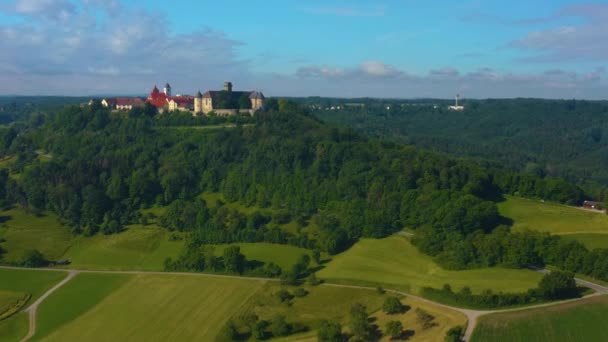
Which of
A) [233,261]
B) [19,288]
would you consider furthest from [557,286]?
[19,288]

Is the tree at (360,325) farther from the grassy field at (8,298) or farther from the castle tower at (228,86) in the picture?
the castle tower at (228,86)

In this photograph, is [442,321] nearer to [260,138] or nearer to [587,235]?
[587,235]

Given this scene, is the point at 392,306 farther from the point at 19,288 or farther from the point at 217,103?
the point at 217,103

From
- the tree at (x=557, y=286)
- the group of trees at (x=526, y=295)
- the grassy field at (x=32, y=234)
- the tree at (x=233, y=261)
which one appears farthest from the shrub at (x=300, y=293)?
the grassy field at (x=32, y=234)

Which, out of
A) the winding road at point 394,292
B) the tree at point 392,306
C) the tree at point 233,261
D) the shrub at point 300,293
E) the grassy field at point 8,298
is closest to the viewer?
the winding road at point 394,292

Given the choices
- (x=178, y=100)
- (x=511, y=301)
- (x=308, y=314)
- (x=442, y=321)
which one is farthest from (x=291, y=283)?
(x=178, y=100)
